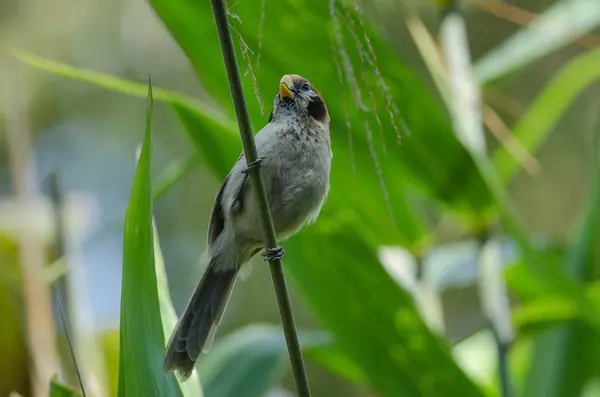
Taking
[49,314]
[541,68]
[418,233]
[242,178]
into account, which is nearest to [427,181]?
[418,233]

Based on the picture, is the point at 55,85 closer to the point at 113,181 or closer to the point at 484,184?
the point at 113,181

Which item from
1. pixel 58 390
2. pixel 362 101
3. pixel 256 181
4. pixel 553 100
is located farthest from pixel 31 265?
pixel 553 100

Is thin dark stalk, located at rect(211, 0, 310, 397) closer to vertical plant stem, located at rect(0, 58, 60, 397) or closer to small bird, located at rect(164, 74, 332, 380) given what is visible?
small bird, located at rect(164, 74, 332, 380)

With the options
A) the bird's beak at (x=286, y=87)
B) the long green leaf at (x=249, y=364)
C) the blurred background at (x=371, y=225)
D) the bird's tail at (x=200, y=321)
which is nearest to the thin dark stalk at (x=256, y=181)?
the blurred background at (x=371, y=225)

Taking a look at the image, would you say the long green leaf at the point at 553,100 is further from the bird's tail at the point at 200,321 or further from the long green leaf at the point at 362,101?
the bird's tail at the point at 200,321

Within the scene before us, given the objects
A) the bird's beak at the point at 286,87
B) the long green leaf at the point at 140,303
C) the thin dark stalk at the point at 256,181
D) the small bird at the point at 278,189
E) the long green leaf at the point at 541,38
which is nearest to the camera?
the thin dark stalk at the point at 256,181

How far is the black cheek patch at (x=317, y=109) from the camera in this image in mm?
1298

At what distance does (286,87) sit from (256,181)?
0.42 metres

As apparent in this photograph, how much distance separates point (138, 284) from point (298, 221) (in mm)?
404

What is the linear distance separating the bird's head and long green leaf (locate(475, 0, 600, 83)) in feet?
1.61

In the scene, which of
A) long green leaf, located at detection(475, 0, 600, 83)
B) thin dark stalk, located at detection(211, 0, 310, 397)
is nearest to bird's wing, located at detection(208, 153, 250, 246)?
thin dark stalk, located at detection(211, 0, 310, 397)

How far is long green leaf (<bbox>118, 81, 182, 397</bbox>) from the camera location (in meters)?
0.89

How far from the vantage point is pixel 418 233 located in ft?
4.81

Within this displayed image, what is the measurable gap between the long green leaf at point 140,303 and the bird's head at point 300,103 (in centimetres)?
38
